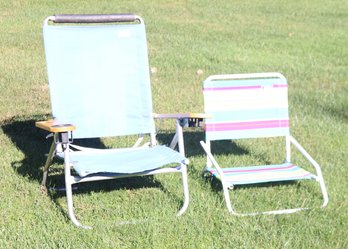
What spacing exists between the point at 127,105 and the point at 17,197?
1147 millimetres

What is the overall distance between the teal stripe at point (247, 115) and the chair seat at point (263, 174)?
442 millimetres

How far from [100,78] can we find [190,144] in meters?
1.43

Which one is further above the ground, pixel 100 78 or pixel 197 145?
pixel 100 78

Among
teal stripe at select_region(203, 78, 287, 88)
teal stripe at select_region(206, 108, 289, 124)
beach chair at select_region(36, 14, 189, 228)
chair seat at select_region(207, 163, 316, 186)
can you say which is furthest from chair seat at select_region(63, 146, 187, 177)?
teal stripe at select_region(203, 78, 287, 88)

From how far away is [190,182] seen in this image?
484 centimetres

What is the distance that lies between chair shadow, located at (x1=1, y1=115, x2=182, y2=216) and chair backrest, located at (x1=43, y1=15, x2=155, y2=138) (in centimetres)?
41

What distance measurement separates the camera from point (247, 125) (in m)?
4.96

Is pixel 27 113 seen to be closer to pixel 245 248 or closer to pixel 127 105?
pixel 127 105

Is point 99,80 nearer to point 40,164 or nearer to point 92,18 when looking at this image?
point 92,18

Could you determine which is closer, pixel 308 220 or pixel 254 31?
pixel 308 220

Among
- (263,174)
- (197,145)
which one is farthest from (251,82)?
(197,145)

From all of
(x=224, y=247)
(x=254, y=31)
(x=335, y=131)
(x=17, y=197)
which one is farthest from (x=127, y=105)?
(x=254, y=31)

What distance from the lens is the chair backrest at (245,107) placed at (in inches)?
193

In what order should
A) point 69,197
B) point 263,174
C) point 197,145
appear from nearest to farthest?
point 69,197
point 263,174
point 197,145
